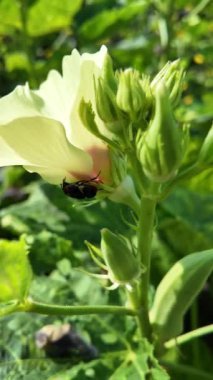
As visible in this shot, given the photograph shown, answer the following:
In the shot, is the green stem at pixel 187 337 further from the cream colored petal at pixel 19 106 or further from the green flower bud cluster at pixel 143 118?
the cream colored petal at pixel 19 106

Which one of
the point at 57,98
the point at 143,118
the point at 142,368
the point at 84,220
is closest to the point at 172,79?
the point at 143,118

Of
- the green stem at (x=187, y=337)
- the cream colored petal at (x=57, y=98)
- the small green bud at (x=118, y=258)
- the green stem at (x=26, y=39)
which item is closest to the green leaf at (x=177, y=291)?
the green stem at (x=187, y=337)

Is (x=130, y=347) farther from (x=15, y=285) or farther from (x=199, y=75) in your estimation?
(x=199, y=75)

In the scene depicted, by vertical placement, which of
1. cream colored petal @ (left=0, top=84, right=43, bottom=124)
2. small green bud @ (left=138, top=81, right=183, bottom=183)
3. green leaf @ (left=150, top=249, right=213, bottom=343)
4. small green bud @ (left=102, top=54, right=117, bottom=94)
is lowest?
green leaf @ (left=150, top=249, right=213, bottom=343)

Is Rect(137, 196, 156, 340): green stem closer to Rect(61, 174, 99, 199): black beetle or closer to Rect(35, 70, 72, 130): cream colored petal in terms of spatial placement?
Rect(61, 174, 99, 199): black beetle

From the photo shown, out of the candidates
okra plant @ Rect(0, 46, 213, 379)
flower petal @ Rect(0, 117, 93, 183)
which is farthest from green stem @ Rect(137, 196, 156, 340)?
flower petal @ Rect(0, 117, 93, 183)

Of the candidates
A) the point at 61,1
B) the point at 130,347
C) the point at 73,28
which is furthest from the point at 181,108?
the point at 130,347
